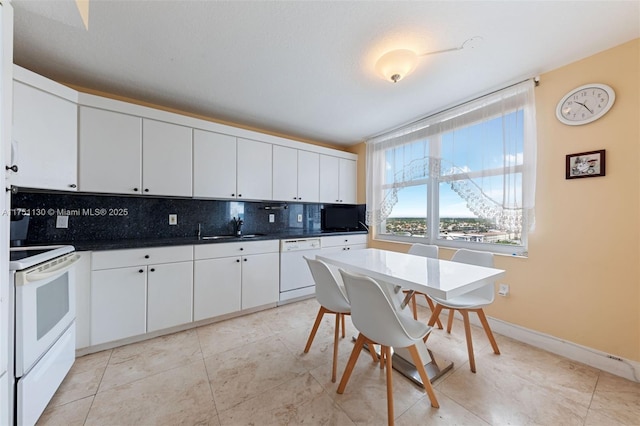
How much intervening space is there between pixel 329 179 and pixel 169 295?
2554 millimetres

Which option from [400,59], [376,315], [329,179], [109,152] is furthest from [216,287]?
[400,59]

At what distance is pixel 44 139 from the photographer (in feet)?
5.91

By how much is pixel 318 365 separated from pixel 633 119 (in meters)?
2.89

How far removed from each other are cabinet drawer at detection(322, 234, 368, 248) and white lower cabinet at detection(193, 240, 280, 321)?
776 mm

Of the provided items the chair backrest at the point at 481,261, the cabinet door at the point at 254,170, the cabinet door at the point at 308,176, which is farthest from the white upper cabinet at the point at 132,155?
the chair backrest at the point at 481,261

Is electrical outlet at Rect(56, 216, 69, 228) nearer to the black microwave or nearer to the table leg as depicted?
the black microwave

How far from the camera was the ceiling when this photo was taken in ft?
4.65

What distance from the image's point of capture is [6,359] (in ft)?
3.54

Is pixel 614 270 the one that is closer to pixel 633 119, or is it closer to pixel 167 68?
pixel 633 119

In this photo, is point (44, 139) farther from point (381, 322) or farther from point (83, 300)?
point (381, 322)

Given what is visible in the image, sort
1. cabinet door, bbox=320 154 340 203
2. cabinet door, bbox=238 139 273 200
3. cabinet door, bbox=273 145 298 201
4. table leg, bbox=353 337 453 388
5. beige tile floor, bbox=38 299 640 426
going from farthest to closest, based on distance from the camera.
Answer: cabinet door, bbox=320 154 340 203, cabinet door, bbox=273 145 298 201, cabinet door, bbox=238 139 273 200, table leg, bbox=353 337 453 388, beige tile floor, bbox=38 299 640 426

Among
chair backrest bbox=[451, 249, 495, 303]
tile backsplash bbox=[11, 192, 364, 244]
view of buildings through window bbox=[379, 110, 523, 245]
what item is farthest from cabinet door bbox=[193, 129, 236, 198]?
chair backrest bbox=[451, 249, 495, 303]

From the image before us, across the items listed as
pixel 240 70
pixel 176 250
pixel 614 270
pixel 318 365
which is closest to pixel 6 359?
pixel 176 250

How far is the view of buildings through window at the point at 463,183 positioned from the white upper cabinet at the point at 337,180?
700 mm
